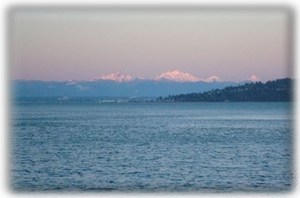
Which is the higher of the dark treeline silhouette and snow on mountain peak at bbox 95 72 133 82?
snow on mountain peak at bbox 95 72 133 82

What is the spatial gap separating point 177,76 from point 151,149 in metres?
4.71

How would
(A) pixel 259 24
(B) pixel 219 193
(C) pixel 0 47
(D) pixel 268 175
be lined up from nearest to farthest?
(C) pixel 0 47
(B) pixel 219 193
(A) pixel 259 24
(D) pixel 268 175

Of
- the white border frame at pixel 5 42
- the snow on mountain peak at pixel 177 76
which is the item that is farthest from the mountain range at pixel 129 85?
the white border frame at pixel 5 42

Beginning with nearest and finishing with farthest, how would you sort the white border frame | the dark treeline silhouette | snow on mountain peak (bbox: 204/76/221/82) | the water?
1. the white border frame
2. the water
3. snow on mountain peak (bbox: 204/76/221/82)
4. the dark treeline silhouette

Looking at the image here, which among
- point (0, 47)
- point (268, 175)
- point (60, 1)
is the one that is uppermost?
point (60, 1)

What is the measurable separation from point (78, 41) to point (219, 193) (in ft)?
8.11

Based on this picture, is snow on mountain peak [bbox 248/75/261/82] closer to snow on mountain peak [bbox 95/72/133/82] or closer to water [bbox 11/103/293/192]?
water [bbox 11/103/293/192]

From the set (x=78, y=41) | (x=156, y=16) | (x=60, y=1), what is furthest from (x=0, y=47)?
(x=78, y=41)

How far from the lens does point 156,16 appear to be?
243 inches

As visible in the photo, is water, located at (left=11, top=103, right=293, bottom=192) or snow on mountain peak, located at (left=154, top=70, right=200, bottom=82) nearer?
water, located at (left=11, top=103, right=293, bottom=192)

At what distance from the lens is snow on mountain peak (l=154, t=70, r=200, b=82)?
8052 mm

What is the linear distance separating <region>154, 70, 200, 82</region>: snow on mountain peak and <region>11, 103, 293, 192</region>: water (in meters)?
1.07

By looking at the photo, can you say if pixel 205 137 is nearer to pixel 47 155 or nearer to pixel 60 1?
pixel 47 155

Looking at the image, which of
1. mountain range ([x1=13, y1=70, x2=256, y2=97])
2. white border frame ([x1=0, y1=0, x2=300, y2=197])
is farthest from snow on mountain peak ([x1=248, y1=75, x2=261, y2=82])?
white border frame ([x1=0, y1=0, x2=300, y2=197])
